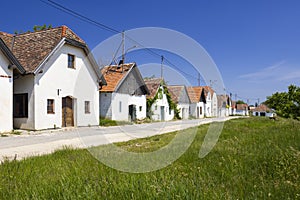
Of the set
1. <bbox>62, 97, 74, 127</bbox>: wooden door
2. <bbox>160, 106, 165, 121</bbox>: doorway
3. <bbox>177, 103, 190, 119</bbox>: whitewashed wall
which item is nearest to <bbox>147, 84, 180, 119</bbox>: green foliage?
<bbox>160, 106, 165, 121</bbox>: doorway

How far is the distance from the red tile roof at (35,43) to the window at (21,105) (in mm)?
2016

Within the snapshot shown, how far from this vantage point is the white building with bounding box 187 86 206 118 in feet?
159

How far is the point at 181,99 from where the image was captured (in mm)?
43781

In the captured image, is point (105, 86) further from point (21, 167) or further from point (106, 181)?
point (106, 181)

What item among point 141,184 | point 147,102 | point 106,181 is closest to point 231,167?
point 141,184

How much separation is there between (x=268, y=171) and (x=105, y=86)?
72.0 feet

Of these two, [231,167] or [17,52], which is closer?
[231,167]

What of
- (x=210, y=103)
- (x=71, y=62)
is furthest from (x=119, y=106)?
(x=210, y=103)

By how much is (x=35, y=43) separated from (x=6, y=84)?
4643mm

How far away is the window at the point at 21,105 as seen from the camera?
16.7 meters

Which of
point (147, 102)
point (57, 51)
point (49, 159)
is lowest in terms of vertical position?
point (49, 159)

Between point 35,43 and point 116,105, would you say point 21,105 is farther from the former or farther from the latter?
point 116,105

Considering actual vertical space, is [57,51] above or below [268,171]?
above

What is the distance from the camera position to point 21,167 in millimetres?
4992
